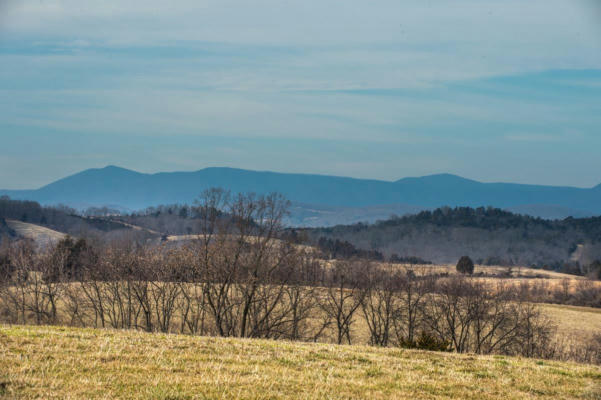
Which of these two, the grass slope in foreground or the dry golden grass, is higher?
the grass slope in foreground

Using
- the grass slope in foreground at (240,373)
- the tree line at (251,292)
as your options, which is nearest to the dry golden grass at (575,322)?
the tree line at (251,292)

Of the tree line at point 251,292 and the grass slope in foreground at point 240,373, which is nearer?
the grass slope in foreground at point 240,373

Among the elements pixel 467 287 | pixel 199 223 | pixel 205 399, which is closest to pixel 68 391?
pixel 205 399

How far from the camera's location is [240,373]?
13.5m

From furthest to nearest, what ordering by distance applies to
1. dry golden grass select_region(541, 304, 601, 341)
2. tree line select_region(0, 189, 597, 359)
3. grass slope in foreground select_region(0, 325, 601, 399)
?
dry golden grass select_region(541, 304, 601, 341) < tree line select_region(0, 189, 597, 359) < grass slope in foreground select_region(0, 325, 601, 399)

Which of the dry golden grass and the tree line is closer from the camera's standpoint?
the tree line

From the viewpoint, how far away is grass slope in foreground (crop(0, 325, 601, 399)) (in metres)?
11.7

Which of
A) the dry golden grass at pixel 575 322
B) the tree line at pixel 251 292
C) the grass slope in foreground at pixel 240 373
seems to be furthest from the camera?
the dry golden grass at pixel 575 322

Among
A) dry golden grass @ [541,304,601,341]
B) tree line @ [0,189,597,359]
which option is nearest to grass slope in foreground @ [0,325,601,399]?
tree line @ [0,189,597,359]

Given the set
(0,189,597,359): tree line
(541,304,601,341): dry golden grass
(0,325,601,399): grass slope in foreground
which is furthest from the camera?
(541,304,601,341): dry golden grass

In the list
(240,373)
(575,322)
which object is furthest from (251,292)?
(575,322)

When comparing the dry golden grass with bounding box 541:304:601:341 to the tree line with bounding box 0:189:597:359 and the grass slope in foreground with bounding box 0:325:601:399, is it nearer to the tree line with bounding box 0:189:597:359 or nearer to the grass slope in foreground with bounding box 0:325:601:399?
the tree line with bounding box 0:189:597:359

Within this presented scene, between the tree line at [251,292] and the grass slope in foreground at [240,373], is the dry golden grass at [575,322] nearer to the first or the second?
the tree line at [251,292]

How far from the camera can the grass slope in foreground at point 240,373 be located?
1167 centimetres
